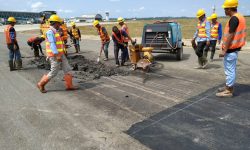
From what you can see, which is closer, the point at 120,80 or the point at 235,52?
the point at 235,52

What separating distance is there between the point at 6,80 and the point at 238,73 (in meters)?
7.41

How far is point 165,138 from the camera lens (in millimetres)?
4008

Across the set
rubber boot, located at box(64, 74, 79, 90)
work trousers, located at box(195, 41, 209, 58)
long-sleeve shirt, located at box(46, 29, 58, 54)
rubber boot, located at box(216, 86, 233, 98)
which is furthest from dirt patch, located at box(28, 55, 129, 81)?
rubber boot, located at box(216, 86, 233, 98)

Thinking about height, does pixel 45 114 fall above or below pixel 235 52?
below

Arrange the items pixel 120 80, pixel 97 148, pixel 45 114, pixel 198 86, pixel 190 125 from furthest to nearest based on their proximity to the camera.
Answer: pixel 120 80, pixel 198 86, pixel 45 114, pixel 190 125, pixel 97 148

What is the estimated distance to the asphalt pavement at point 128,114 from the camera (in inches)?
155

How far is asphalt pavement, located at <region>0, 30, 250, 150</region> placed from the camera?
12.9 feet

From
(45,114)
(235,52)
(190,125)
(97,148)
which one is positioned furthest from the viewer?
(235,52)

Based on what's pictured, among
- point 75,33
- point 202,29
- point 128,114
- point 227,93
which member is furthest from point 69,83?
point 75,33

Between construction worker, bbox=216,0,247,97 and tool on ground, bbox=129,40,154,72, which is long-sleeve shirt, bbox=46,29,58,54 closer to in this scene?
tool on ground, bbox=129,40,154,72

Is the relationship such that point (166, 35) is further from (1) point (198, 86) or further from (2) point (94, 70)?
(1) point (198, 86)

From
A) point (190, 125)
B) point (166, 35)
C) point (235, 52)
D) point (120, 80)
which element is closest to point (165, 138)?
point (190, 125)

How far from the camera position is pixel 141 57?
906cm

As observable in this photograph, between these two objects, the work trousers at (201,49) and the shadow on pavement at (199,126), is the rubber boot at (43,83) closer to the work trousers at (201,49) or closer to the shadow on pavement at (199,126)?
the shadow on pavement at (199,126)
